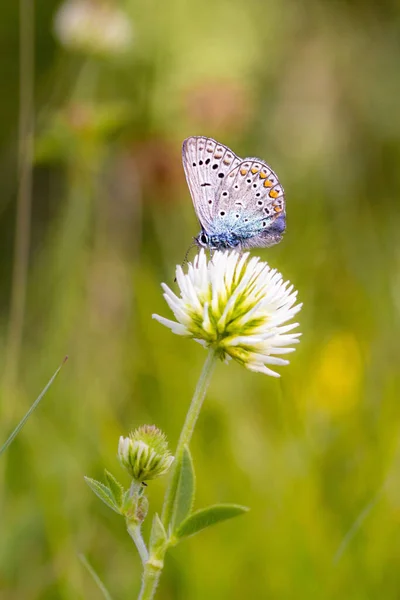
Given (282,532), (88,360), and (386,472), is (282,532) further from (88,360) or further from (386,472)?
(88,360)

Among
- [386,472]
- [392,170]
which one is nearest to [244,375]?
[386,472]

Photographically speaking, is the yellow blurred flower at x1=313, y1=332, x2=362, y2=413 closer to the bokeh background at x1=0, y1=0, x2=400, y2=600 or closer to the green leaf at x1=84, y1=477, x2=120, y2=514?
the bokeh background at x1=0, y1=0, x2=400, y2=600

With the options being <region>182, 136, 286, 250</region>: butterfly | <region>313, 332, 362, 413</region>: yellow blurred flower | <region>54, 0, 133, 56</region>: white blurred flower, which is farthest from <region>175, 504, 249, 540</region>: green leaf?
<region>54, 0, 133, 56</region>: white blurred flower

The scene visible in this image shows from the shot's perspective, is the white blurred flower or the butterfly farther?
the white blurred flower

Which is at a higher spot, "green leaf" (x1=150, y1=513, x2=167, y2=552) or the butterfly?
the butterfly

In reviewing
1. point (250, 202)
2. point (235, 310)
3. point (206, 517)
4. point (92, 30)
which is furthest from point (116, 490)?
point (92, 30)

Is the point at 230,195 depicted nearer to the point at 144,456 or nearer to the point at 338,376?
the point at 144,456

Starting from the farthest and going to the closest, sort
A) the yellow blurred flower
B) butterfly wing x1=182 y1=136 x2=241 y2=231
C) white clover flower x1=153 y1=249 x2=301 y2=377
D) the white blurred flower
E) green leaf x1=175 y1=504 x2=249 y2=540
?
the white blurred flower
the yellow blurred flower
butterfly wing x1=182 y1=136 x2=241 y2=231
white clover flower x1=153 y1=249 x2=301 y2=377
green leaf x1=175 y1=504 x2=249 y2=540
